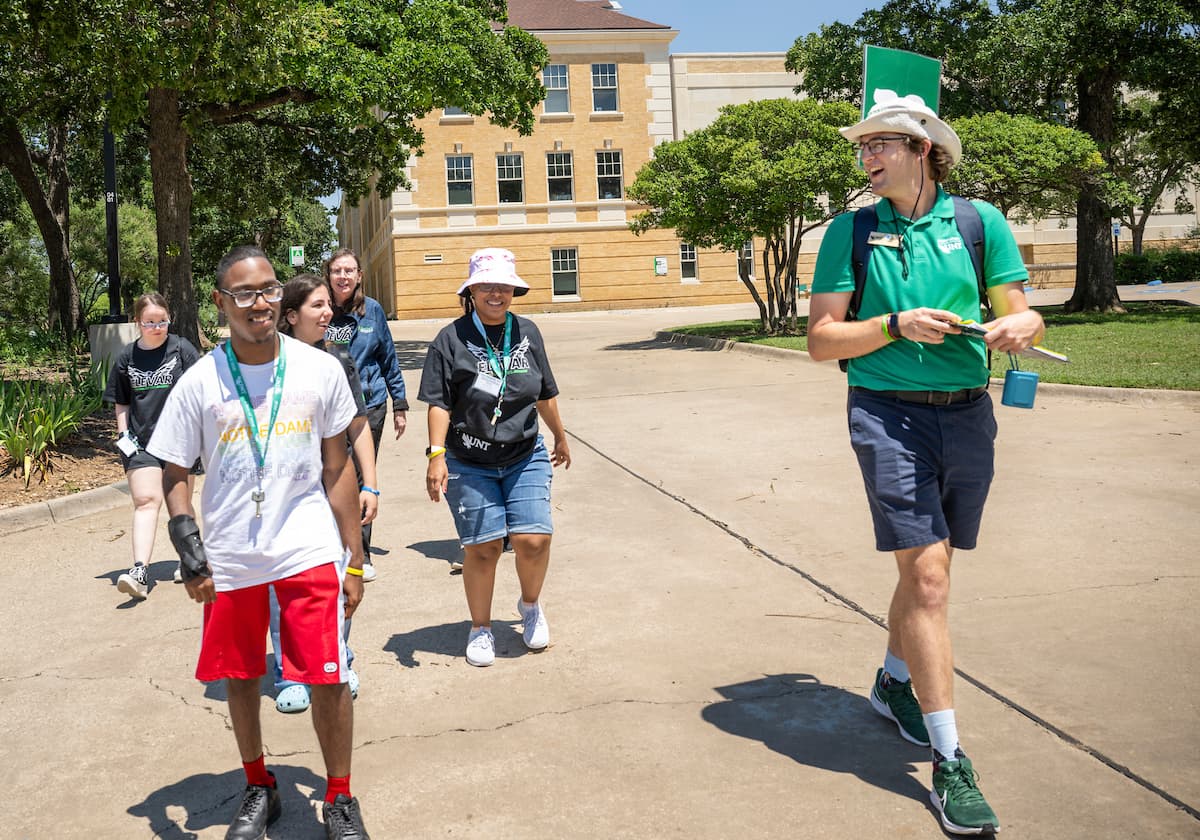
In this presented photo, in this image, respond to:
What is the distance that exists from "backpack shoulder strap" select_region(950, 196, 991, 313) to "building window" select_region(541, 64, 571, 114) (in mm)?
41465

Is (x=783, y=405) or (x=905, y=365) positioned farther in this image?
(x=783, y=405)

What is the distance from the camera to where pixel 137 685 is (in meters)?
4.93

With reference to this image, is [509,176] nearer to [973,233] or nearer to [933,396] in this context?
[973,233]

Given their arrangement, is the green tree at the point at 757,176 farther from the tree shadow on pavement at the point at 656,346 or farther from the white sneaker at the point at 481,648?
the white sneaker at the point at 481,648

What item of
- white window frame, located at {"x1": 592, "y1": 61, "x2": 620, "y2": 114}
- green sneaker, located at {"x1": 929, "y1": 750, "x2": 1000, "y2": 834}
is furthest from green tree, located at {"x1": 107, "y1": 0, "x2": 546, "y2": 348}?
white window frame, located at {"x1": 592, "y1": 61, "x2": 620, "y2": 114}

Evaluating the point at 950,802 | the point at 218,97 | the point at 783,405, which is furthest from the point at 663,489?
the point at 218,97

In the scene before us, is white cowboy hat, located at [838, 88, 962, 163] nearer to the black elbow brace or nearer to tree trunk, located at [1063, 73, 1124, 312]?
the black elbow brace

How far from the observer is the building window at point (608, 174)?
145ft

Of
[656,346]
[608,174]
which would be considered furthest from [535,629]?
[608,174]

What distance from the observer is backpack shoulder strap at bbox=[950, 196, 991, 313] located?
12.0 ft

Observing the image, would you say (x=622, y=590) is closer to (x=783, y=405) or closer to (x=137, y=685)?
(x=137, y=685)

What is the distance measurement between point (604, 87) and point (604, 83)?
0.16 meters

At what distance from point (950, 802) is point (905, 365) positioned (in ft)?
4.42

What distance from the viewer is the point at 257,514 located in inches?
131
